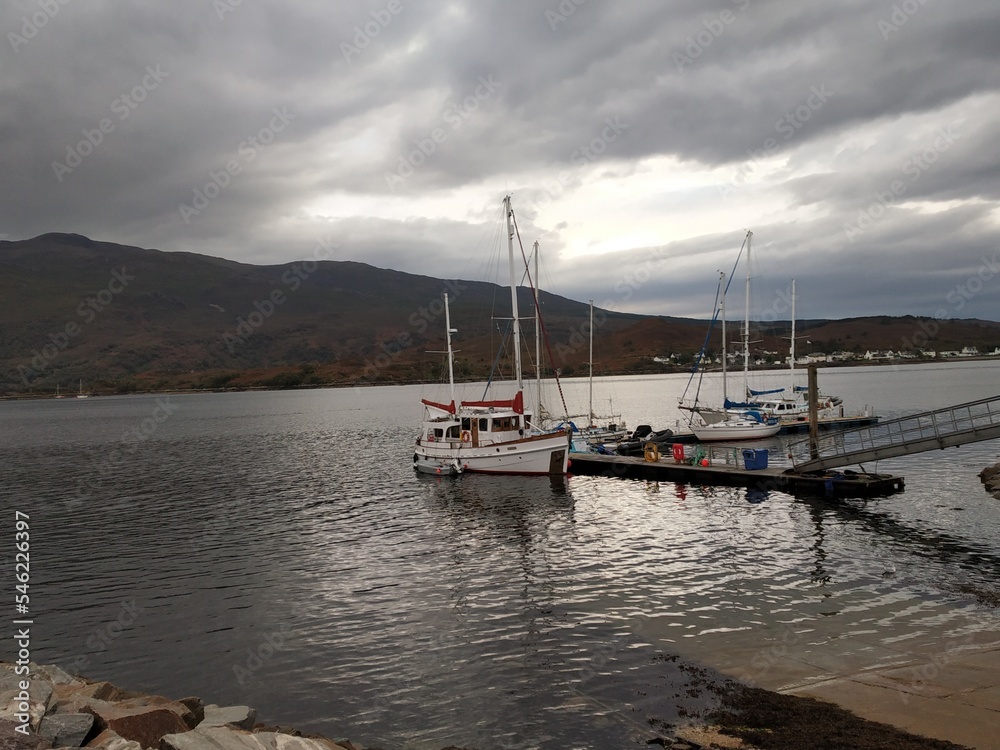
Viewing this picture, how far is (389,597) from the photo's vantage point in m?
19.6

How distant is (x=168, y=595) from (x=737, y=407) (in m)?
57.3

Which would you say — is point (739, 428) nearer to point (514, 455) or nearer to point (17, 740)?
point (514, 455)

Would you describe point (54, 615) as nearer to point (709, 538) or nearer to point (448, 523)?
point (448, 523)

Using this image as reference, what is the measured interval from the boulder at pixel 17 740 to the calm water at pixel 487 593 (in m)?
4.70

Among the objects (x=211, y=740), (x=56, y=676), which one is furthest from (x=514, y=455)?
(x=211, y=740)

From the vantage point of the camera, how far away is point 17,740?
8.45m

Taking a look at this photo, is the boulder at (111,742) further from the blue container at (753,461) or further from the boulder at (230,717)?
the blue container at (753,461)

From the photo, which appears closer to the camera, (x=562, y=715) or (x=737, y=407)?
(x=562, y=715)

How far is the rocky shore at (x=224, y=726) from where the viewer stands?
351 inches

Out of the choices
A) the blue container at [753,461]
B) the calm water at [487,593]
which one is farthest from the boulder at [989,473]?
the blue container at [753,461]

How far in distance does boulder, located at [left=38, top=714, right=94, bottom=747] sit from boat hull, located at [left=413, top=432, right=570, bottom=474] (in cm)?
3245

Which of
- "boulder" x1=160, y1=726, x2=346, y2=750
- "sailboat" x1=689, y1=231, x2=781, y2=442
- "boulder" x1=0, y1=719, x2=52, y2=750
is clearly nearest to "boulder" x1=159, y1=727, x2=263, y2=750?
"boulder" x1=160, y1=726, x2=346, y2=750

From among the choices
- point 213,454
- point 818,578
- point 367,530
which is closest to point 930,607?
point 818,578

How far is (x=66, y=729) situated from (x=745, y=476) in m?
33.4
